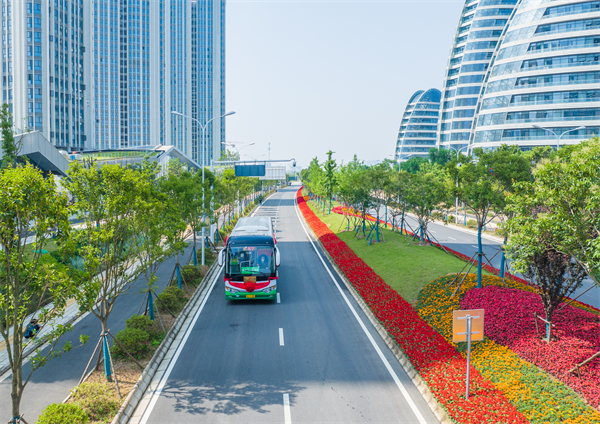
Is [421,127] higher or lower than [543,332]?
higher

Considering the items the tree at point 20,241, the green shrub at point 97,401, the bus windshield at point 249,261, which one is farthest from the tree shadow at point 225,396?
the bus windshield at point 249,261

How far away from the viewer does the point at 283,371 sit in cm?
1289

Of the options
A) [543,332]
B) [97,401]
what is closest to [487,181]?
[543,332]

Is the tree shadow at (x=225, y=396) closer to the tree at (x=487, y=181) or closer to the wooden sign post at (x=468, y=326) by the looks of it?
the wooden sign post at (x=468, y=326)

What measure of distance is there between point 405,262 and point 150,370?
17.1m

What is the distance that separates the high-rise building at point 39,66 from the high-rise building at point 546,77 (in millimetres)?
84788

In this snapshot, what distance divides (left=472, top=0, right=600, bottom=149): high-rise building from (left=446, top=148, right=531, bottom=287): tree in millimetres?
54485

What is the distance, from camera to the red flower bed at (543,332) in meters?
10.9

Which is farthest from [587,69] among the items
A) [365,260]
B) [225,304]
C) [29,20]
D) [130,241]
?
[29,20]

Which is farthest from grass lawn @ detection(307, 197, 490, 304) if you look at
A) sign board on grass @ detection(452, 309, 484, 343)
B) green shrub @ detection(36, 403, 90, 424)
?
green shrub @ detection(36, 403, 90, 424)

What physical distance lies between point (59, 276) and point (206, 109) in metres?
175

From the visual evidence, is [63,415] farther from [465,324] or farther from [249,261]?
[249,261]

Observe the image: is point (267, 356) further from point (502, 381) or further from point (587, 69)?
point (587, 69)

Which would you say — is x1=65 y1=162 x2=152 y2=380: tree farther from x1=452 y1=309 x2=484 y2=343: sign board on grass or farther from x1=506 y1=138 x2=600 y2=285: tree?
x1=506 y1=138 x2=600 y2=285: tree
